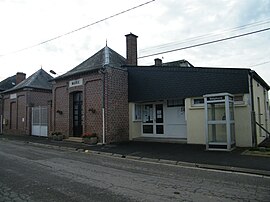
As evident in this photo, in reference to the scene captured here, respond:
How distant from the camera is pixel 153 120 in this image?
17.6 metres

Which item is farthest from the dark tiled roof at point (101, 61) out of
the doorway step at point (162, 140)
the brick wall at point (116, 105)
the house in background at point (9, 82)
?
the house in background at point (9, 82)

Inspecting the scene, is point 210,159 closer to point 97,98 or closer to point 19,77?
point 97,98


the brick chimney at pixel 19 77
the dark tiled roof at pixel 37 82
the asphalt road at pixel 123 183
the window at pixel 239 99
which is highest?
the brick chimney at pixel 19 77

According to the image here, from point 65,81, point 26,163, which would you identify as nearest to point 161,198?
point 26,163

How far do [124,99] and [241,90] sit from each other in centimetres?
751

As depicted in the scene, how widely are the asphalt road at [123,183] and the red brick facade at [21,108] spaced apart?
15838mm

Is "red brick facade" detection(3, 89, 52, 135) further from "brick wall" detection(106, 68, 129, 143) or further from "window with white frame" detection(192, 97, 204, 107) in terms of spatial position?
"window with white frame" detection(192, 97, 204, 107)

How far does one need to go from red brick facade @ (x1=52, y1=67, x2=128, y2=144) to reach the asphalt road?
699 centimetres

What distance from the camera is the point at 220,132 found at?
41.9ft

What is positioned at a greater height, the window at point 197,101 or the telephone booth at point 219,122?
the window at point 197,101

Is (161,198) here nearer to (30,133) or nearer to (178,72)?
(178,72)

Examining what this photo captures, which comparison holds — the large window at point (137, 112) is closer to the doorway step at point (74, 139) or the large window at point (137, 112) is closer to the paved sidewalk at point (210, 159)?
the doorway step at point (74, 139)

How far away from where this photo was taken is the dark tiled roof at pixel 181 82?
13.2 metres

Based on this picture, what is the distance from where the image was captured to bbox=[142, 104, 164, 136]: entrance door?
17.2m
